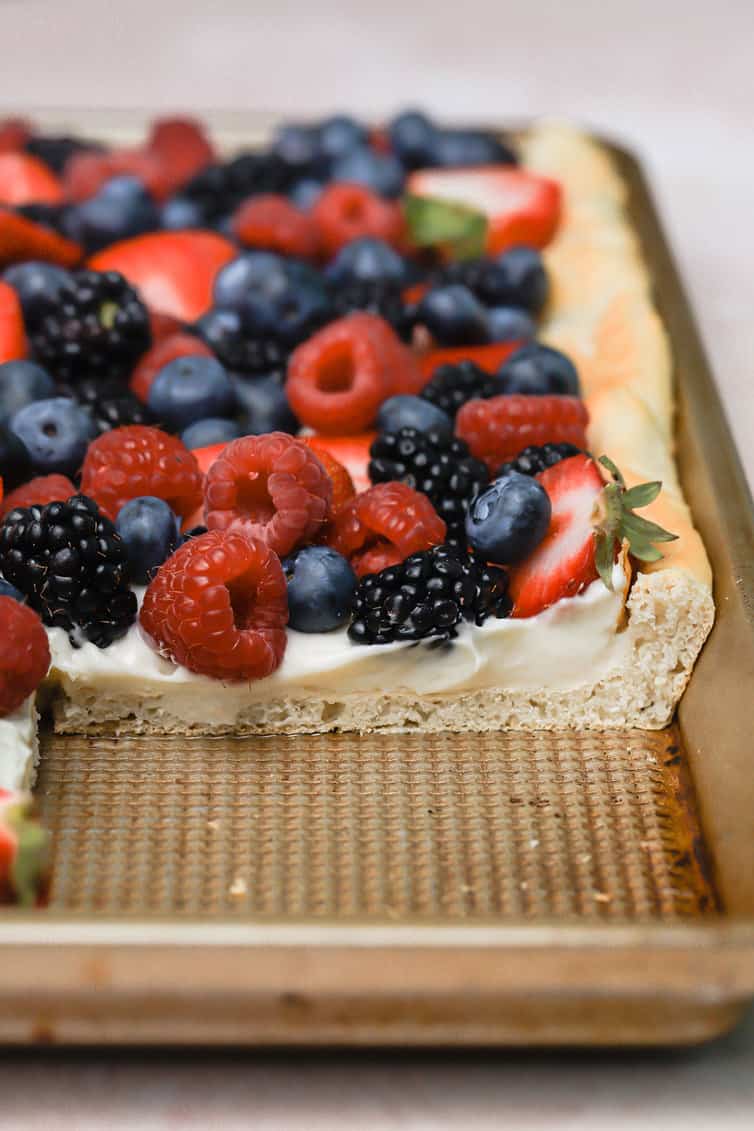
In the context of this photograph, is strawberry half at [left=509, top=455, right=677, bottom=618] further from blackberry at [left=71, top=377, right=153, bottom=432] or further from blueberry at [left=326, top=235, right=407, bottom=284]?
blueberry at [left=326, top=235, right=407, bottom=284]

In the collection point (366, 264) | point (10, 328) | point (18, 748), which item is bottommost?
point (18, 748)

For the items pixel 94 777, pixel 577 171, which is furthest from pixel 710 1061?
pixel 577 171

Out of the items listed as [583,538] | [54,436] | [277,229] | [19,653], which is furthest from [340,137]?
[19,653]

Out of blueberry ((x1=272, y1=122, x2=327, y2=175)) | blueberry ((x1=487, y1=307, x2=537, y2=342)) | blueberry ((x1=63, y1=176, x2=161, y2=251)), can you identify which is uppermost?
blueberry ((x1=487, y1=307, x2=537, y2=342))

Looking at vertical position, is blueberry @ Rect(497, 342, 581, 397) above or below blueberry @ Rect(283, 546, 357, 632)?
above

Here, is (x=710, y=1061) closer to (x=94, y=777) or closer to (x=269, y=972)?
(x=269, y=972)

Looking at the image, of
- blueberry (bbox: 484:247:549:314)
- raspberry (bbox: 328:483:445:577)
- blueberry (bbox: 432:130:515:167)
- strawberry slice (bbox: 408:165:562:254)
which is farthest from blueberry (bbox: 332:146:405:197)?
raspberry (bbox: 328:483:445:577)

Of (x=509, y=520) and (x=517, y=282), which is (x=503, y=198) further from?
(x=509, y=520)
